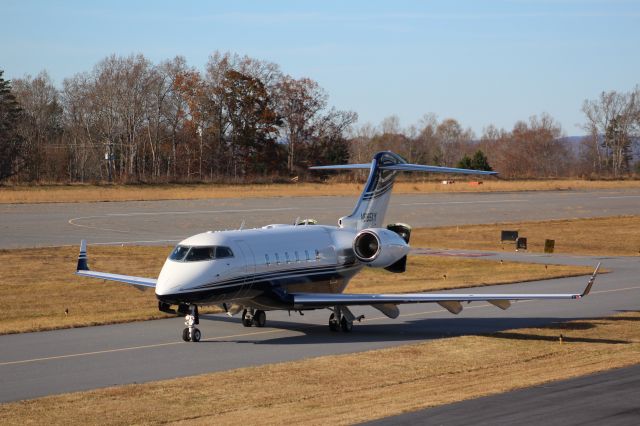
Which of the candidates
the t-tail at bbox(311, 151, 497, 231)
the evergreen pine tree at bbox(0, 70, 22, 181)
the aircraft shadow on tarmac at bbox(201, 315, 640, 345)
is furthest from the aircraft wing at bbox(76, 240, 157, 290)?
the evergreen pine tree at bbox(0, 70, 22, 181)

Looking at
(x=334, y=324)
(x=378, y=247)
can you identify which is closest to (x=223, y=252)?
(x=334, y=324)

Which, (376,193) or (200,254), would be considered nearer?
(200,254)

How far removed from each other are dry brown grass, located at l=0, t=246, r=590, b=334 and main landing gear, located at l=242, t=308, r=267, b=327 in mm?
3319

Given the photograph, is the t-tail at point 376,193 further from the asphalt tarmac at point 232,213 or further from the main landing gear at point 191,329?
the asphalt tarmac at point 232,213

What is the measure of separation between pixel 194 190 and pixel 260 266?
212 ft

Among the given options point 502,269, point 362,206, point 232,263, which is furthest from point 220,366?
point 502,269

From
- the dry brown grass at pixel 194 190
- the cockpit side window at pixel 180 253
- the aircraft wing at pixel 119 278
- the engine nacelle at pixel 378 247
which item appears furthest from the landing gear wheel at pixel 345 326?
the dry brown grass at pixel 194 190

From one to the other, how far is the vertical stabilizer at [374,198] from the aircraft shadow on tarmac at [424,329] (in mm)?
3214

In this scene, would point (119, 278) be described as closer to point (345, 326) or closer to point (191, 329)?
point (191, 329)

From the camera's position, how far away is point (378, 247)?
2680 cm

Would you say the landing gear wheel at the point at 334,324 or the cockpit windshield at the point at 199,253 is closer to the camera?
the cockpit windshield at the point at 199,253

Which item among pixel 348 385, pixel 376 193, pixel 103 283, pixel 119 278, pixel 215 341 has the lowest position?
pixel 103 283

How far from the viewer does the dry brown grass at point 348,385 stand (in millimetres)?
16984

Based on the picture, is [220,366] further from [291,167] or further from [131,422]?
[291,167]
